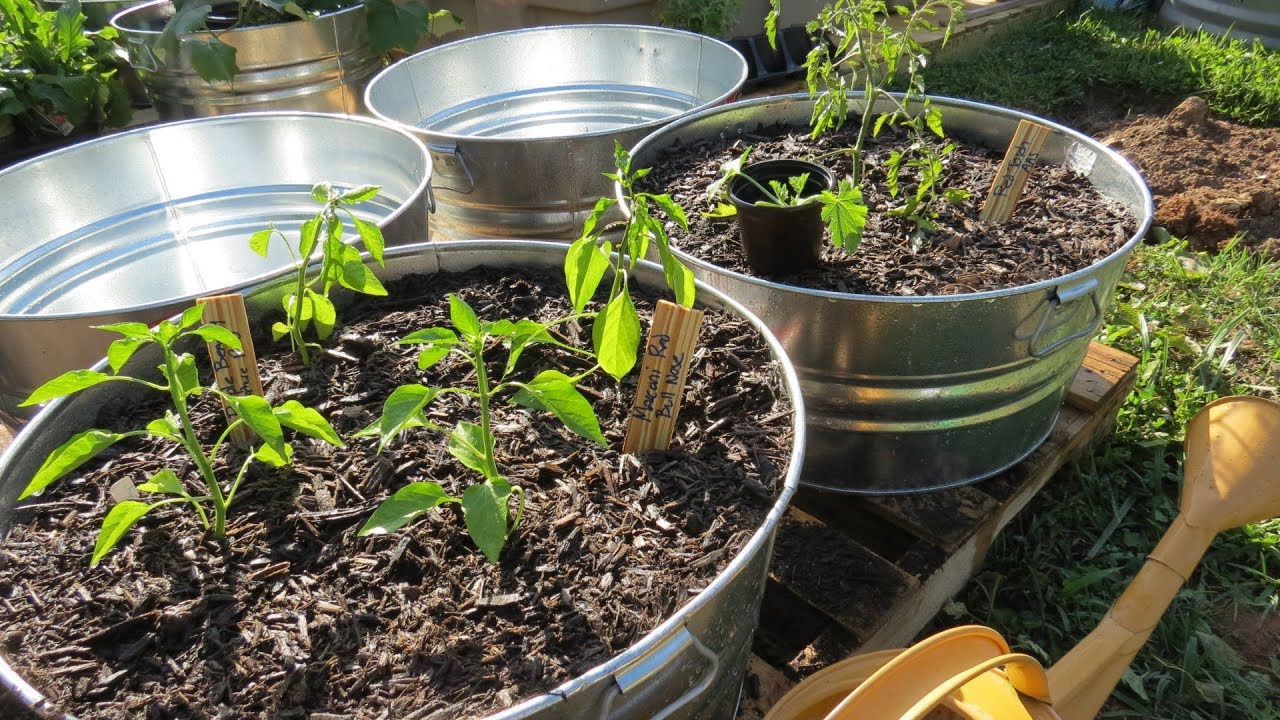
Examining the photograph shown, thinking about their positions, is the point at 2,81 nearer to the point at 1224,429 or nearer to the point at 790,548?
the point at 790,548

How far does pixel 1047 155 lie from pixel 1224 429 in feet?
3.16

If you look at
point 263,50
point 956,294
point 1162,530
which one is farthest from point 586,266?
point 263,50

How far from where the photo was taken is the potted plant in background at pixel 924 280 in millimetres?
1635

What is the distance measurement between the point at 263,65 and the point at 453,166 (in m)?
1.17

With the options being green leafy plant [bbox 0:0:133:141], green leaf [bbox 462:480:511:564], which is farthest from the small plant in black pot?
green leafy plant [bbox 0:0:133:141]

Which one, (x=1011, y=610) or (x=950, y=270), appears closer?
(x=950, y=270)

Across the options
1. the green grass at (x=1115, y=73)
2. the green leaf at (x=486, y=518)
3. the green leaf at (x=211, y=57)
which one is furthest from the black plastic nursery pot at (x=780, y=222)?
the green grass at (x=1115, y=73)

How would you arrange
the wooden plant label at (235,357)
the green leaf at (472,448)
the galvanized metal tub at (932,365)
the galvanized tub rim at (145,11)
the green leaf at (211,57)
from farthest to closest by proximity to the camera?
the galvanized tub rim at (145,11)
the green leaf at (211,57)
the galvanized metal tub at (932,365)
the wooden plant label at (235,357)
the green leaf at (472,448)

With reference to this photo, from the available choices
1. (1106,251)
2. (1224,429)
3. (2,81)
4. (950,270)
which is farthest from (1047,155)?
(2,81)

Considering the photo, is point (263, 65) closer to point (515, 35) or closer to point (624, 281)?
point (515, 35)

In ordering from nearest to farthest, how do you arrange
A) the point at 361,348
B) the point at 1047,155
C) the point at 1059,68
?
1. the point at 361,348
2. the point at 1047,155
3. the point at 1059,68

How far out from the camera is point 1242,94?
4281 mm

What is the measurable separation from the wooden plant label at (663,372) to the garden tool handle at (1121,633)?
2.82 feet

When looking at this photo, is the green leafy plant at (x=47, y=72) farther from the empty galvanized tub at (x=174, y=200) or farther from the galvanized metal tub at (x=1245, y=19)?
the galvanized metal tub at (x=1245, y=19)
